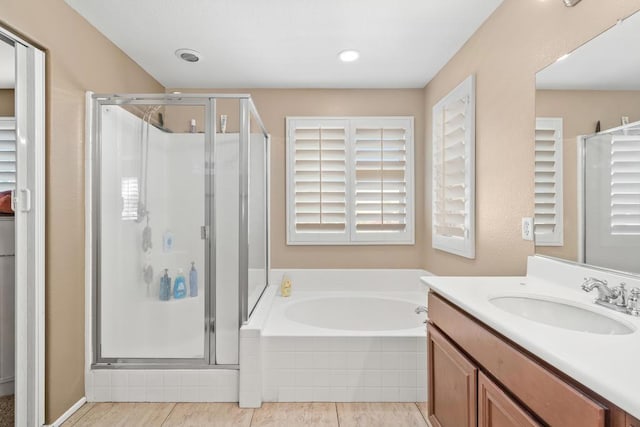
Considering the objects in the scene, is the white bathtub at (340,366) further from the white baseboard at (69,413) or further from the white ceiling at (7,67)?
the white ceiling at (7,67)

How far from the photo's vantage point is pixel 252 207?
243cm

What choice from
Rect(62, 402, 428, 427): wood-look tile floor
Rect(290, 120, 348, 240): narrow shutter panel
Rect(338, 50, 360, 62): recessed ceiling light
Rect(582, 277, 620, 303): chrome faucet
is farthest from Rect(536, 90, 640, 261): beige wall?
Rect(290, 120, 348, 240): narrow shutter panel

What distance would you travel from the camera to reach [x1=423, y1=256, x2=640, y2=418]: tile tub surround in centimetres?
68

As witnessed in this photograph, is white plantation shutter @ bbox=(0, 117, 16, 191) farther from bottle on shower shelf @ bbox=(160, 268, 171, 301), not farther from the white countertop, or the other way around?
the white countertop

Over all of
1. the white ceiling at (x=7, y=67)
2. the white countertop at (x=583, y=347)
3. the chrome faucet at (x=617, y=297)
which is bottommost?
the white countertop at (x=583, y=347)

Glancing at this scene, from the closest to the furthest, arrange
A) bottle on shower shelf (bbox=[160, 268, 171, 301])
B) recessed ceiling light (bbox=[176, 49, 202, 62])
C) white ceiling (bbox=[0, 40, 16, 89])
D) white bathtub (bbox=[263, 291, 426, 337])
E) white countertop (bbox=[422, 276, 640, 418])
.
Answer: white countertop (bbox=[422, 276, 640, 418]) < white ceiling (bbox=[0, 40, 16, 89]) < bottle on shower shelf (bbox=[160, 268, 171, 301]) < recessed ceiling light (bbox=[176, 49, 202, 62]) < white bathtub (bbox=[263, 291, 426, 337])

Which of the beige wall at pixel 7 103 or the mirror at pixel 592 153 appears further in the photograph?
the beige wall at pixel 7 103

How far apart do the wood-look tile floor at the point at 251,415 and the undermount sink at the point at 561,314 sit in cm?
94

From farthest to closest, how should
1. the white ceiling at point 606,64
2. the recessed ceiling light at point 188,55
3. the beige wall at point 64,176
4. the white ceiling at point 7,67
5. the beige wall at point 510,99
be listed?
the recessed ceiling light at point 188,55, the beige wall at point 64,176, the white ceiling at point 7,67, the beige wall at point 510,99, the white ceiling at point 606,64

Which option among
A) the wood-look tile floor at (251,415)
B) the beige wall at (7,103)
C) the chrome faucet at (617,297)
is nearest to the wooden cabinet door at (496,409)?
the chrome faucet at (617,297)

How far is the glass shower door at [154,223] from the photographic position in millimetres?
2188

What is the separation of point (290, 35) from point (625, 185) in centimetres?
192

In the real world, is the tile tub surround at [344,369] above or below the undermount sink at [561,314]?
below

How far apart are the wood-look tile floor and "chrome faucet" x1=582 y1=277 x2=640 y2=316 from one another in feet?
3.81
